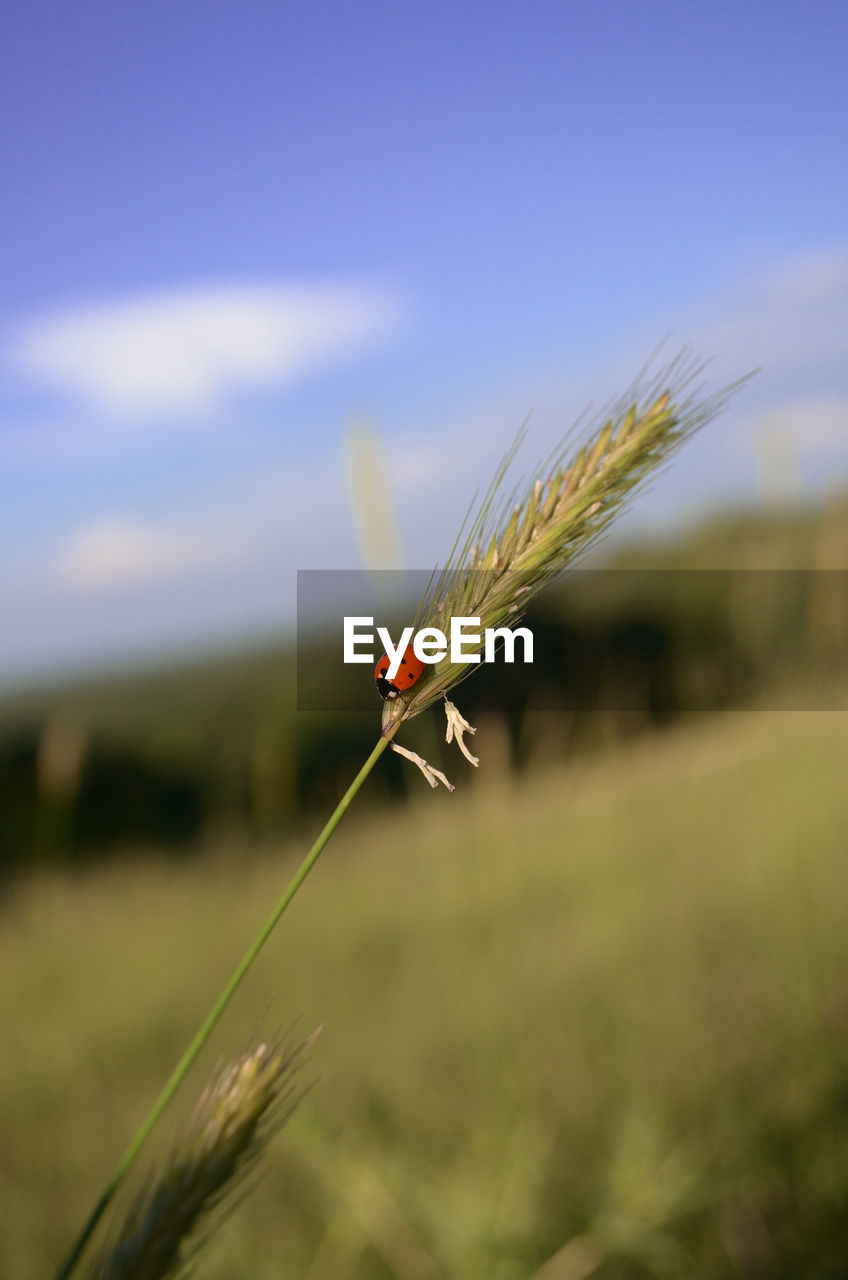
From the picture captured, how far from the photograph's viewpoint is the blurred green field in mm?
1139

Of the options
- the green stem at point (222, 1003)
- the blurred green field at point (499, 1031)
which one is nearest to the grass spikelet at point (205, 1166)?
the green stem at point (222, 1003)

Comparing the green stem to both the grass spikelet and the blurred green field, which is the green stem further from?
the blurred green field

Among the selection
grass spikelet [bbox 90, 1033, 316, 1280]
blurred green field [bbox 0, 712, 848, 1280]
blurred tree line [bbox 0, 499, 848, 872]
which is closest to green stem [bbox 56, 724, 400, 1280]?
grass spikelet [bbox 90, 1033, 316, 1280]

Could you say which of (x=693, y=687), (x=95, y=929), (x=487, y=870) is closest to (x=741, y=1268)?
(x=487, y=870)

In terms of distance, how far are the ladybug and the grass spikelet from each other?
0.46ft

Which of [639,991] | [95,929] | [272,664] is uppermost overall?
[272,664]

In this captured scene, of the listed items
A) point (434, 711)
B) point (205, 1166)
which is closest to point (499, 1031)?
point (434, 711)

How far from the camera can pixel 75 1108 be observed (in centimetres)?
182

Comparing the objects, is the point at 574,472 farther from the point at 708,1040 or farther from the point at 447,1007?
the point at 447,1007

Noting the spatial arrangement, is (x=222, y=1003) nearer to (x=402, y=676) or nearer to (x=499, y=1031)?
(x=402, y=676)

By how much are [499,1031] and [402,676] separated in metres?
1.64

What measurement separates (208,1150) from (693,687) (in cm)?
563

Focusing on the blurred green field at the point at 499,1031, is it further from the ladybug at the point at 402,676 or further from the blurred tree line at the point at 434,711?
the ladybug at the point at 402,676

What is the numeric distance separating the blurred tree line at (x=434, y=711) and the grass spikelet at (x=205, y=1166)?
5.78 ft
